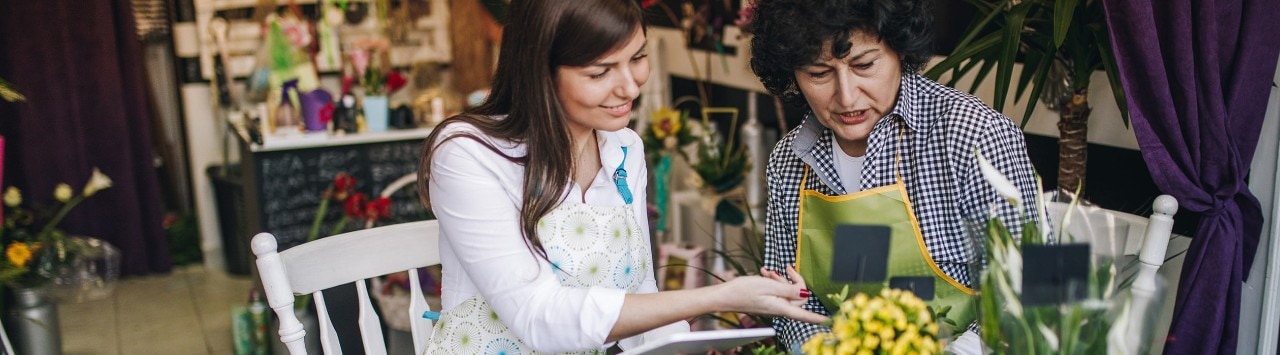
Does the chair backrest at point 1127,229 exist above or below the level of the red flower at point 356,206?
above

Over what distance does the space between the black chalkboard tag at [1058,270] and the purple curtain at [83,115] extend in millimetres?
4446

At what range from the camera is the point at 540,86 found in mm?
1377

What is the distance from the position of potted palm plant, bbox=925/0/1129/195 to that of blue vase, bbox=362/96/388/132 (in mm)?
2910

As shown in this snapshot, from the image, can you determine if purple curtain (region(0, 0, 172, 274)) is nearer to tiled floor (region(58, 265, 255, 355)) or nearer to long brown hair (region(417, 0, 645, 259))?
tiled floor (region(58, 265, 255, 355))

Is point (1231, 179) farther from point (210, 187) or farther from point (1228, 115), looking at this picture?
point (210, 187)

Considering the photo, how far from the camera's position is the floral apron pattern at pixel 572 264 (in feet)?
4.92

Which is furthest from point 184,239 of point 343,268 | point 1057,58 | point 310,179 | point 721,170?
point 1057,58

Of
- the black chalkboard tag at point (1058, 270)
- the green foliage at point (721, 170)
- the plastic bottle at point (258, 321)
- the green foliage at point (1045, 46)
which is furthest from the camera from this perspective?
the plastic bottle at point (258, 321)

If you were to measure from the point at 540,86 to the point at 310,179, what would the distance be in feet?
10.6

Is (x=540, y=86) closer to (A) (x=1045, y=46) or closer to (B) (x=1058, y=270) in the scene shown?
(B) (x=1058, y=270)

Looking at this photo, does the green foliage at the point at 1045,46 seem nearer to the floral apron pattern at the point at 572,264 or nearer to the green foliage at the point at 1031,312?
the floral apron pattern at the point at 572,264

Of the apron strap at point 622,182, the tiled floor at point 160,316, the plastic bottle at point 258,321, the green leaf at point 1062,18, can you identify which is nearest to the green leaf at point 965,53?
the green leaf at point 1062,18

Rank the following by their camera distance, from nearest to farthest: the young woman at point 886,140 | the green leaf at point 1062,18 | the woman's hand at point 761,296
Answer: the woman's hand at point 761,296, the young woman at point 886,140, the green leaf at point 1062,18

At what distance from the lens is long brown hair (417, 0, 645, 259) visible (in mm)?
1325
